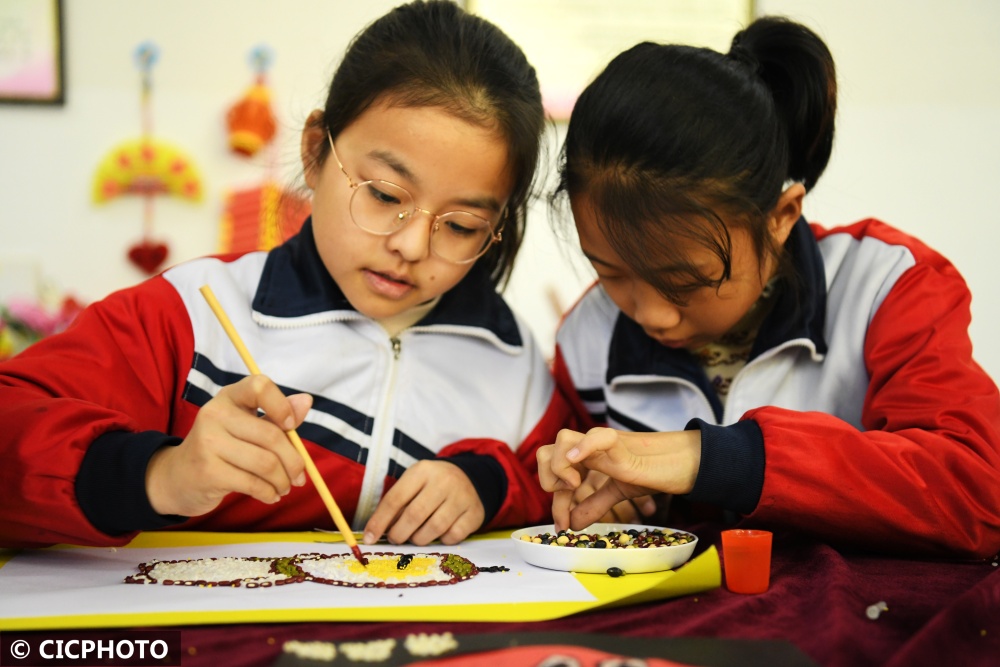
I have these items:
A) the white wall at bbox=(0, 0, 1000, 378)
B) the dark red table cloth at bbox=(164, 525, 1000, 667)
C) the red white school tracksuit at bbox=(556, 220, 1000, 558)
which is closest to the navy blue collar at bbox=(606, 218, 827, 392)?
the red white school tracksuit at bbox=(556, 220, 1000, 558)

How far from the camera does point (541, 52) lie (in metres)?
2.46

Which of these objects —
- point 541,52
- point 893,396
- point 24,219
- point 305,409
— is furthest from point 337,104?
point 24,219

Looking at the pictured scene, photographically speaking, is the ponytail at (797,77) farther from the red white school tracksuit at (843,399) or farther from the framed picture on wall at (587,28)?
the framed picture on wall at (587,28)

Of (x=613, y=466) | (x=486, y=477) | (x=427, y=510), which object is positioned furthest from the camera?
(x=486, y=477)

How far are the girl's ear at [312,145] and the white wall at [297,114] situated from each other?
1.07 meters

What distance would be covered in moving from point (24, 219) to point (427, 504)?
1.80 metres

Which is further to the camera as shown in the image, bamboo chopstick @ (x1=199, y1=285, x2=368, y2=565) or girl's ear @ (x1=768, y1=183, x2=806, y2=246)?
girl's ear @ (x1=768, y1=183, x2=806, y2=246)

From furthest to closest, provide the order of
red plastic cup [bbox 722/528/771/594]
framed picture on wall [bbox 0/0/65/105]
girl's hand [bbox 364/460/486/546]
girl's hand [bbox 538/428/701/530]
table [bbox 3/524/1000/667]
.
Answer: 1. framed picture on wall [bbox 0/0/65/105]
2. girl's hand [bbox 364/460/486/546]
3. girl's hand [bbox 538/428/701/530]
4. red plastic cup [bbox 722/528/771/594]
5. table [bbox 3/524/1000/667]

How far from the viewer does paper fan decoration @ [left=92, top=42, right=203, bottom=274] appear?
2379mm

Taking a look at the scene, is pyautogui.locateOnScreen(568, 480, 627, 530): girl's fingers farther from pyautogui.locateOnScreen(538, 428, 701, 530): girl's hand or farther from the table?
the table

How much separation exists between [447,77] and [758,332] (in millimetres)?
558

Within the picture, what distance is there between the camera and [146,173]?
7.85 feet

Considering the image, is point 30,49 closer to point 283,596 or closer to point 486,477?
point 486,477

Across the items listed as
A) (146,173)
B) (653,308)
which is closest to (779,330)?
(653,308)
